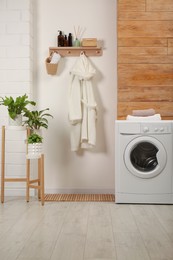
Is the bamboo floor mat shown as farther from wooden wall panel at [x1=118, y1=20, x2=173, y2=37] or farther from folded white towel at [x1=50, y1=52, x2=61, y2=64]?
wooden wall panel at [x1=118, y1=20, x2=173, y2=37]

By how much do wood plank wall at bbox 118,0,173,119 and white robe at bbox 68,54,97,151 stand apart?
13.6 inches

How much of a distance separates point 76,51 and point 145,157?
148 cm

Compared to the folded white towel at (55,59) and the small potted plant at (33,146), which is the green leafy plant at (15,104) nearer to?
the small potted plant at (33,146)

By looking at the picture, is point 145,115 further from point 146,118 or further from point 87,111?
point 87,111

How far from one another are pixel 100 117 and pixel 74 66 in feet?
2.10

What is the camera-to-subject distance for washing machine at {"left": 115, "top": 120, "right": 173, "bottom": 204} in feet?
12.9

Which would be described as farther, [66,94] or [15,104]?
[66,94]

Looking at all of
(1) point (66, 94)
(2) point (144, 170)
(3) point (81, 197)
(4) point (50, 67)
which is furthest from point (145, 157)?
(4) point (50, 67)

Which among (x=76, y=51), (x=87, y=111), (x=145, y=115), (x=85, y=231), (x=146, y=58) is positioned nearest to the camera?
(x=85, y=231)

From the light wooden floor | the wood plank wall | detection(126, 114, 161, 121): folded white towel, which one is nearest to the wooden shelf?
the wood plank wall

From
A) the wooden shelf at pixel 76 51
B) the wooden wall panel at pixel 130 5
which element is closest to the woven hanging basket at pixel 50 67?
the wooden shelf at pixel 76 51

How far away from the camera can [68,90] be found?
4570 mm

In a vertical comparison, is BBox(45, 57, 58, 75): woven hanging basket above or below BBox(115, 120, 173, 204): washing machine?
above

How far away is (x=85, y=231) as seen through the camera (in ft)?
9.23
